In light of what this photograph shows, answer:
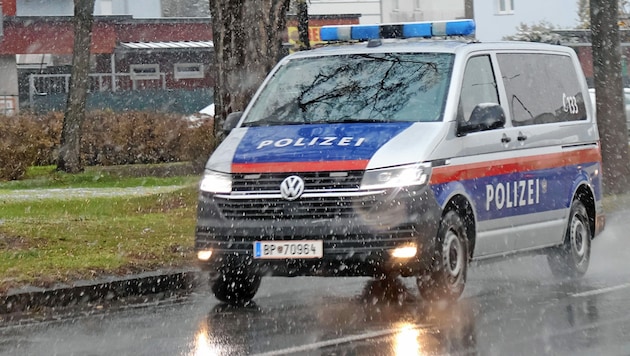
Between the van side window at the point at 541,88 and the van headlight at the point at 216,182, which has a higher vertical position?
the van side window at the point at 541,88

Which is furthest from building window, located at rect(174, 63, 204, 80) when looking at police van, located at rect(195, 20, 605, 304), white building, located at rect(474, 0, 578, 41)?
police van, located at rect(195, 20, 605, 304)

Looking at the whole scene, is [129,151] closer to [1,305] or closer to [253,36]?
[253,36]

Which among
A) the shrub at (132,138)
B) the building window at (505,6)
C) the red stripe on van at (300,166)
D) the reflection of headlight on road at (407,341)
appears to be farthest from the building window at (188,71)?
the reflection of headlight on road at (407,341)

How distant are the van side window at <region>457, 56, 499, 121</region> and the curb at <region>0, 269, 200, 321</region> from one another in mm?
2780

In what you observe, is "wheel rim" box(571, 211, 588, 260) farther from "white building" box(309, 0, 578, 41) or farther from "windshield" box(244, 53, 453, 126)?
"white building" box(309, 0, 578, 41)

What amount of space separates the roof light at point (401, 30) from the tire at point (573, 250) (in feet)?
5.83

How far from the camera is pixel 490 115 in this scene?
34.3 ft

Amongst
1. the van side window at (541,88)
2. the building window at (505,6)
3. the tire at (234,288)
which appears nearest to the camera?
the tire at (234,288)

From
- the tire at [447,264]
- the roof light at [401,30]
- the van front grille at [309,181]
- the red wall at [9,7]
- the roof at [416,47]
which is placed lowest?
the tire at [447,264]

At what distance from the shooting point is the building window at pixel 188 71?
181ft

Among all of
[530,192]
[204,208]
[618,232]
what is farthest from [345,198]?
[618,232]

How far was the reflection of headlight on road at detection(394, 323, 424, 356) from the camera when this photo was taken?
314 inches

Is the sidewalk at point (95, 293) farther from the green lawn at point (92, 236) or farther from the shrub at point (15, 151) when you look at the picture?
the shrub at point (15, 151)

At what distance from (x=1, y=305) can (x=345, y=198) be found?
8.73 feet
